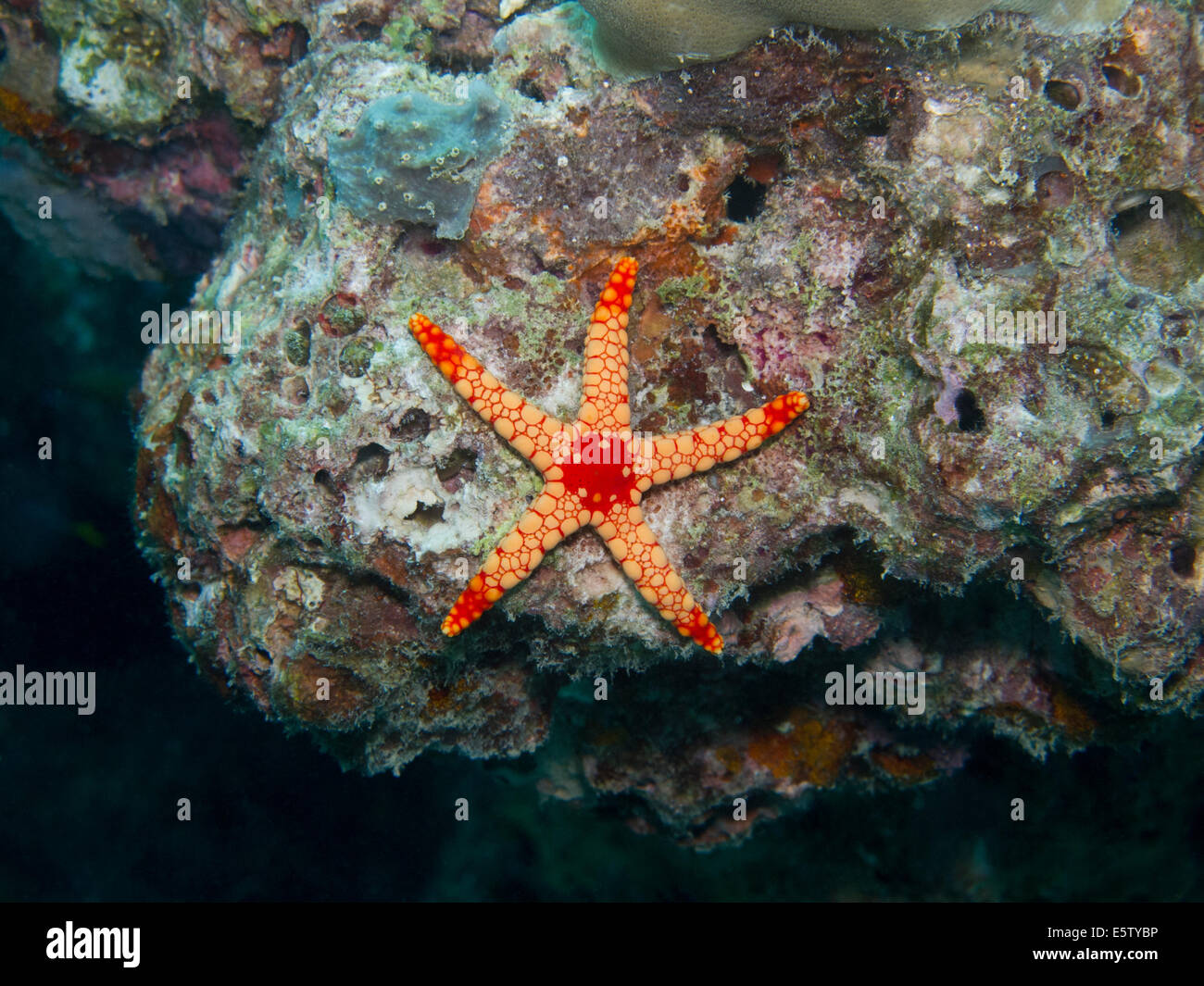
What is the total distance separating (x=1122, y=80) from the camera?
13.5 ft

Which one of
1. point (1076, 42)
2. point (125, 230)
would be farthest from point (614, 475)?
point (125, 230)

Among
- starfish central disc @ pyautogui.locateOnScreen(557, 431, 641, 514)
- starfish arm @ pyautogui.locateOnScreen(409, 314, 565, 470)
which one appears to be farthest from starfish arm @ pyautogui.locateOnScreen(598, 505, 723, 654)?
starfish arm @ pyautogui.locateOnScreen(409, 314, 565, 470)

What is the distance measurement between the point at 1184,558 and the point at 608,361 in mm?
3819

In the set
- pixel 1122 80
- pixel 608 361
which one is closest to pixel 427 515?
pixel 608 361

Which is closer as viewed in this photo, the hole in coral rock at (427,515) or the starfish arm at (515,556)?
the starfish arm at (515,556)

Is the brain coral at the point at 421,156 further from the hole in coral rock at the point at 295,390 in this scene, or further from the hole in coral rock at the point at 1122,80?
the hole in coral rock at the point at 1122,80

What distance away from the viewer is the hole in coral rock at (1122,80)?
13.5 ft

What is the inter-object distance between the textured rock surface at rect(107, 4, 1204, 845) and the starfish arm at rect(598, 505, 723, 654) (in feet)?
0.94

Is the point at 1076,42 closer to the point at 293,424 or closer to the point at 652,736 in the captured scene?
the point at 293,424

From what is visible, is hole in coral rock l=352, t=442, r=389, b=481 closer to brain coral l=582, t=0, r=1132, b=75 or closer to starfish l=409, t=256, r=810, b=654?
starfish l=409, t=256, r=810, b=654

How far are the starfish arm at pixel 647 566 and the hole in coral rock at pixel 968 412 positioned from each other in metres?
1.86
